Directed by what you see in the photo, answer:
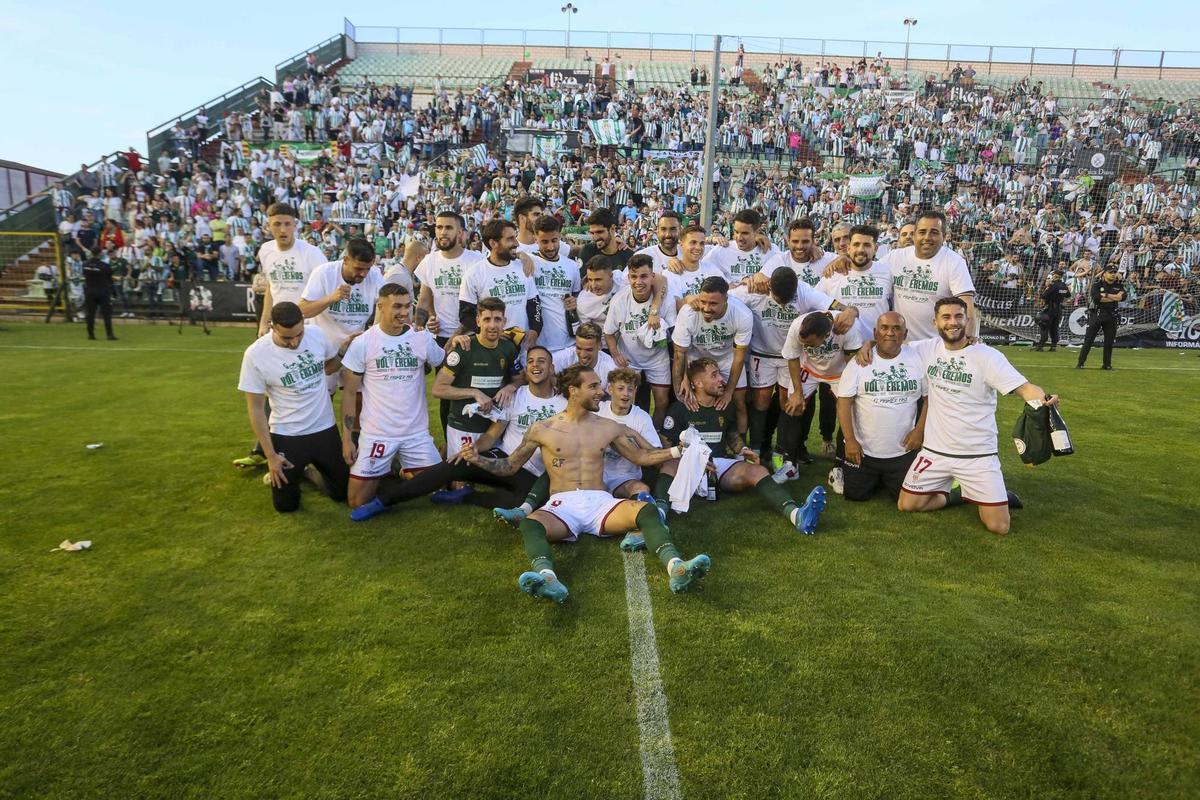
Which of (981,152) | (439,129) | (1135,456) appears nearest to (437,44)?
(439,129)

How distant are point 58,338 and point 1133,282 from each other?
87.5ft

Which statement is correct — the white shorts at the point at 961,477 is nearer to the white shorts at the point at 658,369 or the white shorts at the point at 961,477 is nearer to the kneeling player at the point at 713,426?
the kneeling player at the point at 713,426

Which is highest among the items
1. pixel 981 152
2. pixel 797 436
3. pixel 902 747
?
pixel 981 152

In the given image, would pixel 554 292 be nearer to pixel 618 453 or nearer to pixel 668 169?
pixel 618 453

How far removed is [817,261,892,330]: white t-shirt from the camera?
669 centimetres

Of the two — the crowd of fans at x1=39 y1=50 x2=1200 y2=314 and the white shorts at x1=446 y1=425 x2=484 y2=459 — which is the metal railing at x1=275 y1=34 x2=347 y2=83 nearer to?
the crowd of fans at x1=39 y1=50 x2=1200 y2=314

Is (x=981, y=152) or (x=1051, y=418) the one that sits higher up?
(x=981, y=152)

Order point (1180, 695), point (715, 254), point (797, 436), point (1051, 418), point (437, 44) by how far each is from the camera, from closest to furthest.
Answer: point (1180, 695)
point (1051, 418)
point (797, 436)
point (715, 254)
point (437, 44)

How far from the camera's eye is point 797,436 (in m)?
7.04

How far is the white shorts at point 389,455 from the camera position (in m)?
6.03

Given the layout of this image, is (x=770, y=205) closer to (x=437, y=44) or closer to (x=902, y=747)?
(x=902, y=747)

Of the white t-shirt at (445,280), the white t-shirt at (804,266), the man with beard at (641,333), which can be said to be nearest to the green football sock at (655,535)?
the man with beard at (641,333)

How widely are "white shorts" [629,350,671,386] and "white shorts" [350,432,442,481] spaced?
2.05 metres

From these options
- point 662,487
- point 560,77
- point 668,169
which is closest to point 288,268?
point 662,487
